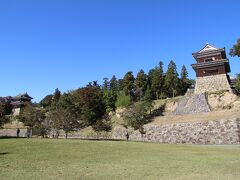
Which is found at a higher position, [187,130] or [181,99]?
[181,99]

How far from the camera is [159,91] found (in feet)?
217

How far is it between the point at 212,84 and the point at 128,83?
2439 cm

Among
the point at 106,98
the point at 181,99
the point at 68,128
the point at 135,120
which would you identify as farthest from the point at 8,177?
the point at 106,98

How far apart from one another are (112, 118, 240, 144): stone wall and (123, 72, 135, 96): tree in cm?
2474

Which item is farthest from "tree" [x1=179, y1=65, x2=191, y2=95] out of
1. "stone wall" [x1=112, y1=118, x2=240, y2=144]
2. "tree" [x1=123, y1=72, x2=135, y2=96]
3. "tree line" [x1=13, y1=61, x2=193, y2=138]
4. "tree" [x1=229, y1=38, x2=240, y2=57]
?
"tree" [x1=229, y1=38, x2=240, y2=57]

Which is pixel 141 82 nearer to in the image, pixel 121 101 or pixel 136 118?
pixel 121 101

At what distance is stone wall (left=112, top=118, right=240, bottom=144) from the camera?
35.2 metres

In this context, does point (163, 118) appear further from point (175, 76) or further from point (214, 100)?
point (175, 76)

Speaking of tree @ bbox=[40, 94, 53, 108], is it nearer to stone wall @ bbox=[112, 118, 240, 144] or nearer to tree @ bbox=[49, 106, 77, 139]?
stone wall @ bbox=[112, 118, 240, 144]

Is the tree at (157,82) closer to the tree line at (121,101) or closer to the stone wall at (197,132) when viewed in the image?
the tree line at (121,101)

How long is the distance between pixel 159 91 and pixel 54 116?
116ft

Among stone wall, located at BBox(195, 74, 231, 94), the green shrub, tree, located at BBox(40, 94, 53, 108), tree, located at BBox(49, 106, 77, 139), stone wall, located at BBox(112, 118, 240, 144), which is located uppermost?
tree, located at BBox(40, 94, 53, 108)

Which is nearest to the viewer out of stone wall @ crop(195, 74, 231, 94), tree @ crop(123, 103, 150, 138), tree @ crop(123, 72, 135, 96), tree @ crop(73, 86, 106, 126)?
tree @ crop(123, 103, 150, 138)

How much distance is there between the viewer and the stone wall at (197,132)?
35250mm
